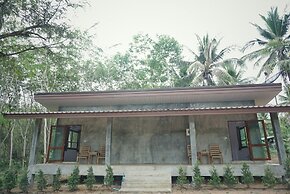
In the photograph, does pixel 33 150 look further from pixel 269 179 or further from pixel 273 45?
pixel 273 45

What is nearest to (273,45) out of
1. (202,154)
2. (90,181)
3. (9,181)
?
(202,154)

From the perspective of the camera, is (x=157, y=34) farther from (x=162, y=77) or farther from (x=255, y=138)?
(x=255, y=138)

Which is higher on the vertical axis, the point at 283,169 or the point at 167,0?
the point at 167,0

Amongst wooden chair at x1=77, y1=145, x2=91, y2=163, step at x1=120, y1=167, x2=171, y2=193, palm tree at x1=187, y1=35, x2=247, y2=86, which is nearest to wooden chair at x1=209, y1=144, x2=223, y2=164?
step at x1=120, y1=167, x2=171, y2=193

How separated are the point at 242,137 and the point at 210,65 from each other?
11036 millimetres

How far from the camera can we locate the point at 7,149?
1989cm

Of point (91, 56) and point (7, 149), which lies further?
point (7, 149)

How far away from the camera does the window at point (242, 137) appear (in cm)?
1074

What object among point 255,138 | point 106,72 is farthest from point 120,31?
point 106,72

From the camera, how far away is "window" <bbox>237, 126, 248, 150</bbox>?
10738 millimetres

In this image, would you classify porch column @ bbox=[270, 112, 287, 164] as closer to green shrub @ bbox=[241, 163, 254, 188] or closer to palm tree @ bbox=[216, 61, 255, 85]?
green shrub @ bbox=[241, 163, 254, 188]

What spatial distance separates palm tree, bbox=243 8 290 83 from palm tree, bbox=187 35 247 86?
75.0 inches

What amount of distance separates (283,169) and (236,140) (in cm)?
402

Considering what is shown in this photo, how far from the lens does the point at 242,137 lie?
11117 millimetres
